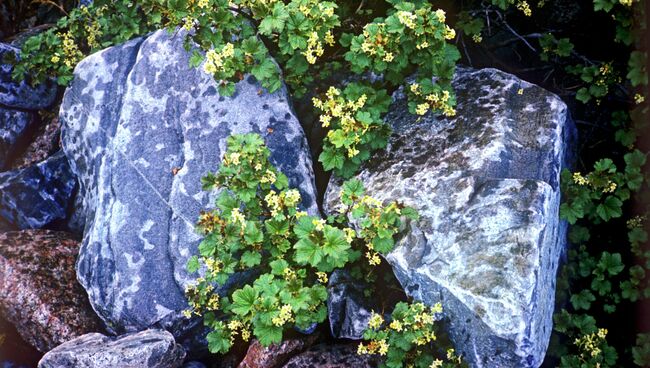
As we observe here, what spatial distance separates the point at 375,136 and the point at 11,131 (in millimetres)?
3996

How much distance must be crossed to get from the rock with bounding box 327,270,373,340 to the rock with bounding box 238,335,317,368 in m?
0.28

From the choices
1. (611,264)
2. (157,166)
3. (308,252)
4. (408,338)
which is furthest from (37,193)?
(611,264)

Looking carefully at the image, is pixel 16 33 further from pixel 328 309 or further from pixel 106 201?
pixel 328 309

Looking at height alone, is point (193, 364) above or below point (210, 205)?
below

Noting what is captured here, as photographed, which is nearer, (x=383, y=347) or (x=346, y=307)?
(x=383, y=347)

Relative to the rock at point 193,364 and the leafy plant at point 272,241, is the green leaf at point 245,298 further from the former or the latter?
the rock at point 193,364

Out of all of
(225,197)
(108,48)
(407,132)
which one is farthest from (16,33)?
(407,132)

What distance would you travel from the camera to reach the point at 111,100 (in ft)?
17.0

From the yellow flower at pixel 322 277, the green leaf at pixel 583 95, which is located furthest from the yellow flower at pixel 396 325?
the green leaf at pixel 583 95

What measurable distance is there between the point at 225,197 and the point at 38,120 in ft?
10.8

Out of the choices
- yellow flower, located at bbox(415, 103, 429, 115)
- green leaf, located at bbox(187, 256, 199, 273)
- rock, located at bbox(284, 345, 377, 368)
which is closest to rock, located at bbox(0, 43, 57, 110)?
green leaf, located at bbox(187, 256, 199, 273)

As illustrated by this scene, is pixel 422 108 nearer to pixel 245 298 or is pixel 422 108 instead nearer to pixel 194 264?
pixel 245 298

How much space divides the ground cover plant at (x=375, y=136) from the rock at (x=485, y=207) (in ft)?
0.65

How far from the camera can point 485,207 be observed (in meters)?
4.05
